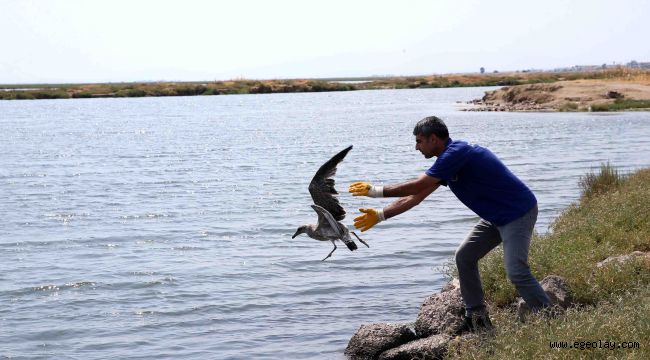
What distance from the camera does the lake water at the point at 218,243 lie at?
42.3 feet

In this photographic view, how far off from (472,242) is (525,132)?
126 feet

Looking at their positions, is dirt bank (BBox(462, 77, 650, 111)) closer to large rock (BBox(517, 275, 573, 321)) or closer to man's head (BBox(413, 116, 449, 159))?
large rock (BBox(517, 275, 573, 321))

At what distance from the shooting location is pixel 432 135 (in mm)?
8398

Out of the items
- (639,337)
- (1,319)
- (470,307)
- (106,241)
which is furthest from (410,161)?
(639,337)

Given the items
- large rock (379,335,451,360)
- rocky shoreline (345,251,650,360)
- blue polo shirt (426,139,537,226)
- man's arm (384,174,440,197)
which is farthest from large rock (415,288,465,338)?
man's arm (384,174,440,197)

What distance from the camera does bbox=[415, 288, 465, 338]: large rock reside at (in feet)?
32.7

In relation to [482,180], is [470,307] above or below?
below

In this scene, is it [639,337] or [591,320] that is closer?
[639,337]

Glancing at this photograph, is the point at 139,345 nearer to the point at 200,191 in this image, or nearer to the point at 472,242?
the point at 472,242

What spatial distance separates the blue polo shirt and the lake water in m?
3.69

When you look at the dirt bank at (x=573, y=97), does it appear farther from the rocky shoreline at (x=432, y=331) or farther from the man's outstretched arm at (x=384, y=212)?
the man's outstretched arm at (x=384, y=212)

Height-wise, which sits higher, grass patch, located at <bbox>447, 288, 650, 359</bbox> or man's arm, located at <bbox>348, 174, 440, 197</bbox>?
man's arm, located at <bbox>348, 174, 440, 197</bbox>

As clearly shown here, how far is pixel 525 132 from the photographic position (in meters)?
46.0

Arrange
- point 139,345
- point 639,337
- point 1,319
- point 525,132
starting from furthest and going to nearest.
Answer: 1. point 525,132
2. point 1,319
3. point 139,345
4. point 639,337
